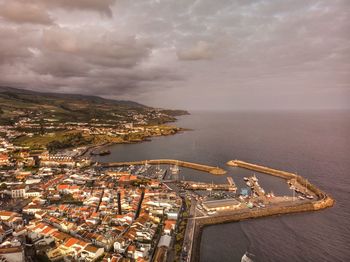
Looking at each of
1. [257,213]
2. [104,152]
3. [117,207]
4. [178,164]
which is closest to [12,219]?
[117,207]

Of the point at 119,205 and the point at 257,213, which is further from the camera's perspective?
the point at 257,213

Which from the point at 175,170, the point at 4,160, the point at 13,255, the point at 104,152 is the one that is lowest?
the point at 175,170

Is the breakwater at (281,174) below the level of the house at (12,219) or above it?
above

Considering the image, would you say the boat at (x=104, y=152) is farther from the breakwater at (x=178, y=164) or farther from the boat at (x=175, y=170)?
the boat at (x=175, y=170)

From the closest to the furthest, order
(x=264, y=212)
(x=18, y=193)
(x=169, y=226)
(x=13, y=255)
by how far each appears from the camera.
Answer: (x=13, y=255)
(x=169, y=226)
(x=264, y=212)
(x=18, y=193)

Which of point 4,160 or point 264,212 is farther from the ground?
point 4,160

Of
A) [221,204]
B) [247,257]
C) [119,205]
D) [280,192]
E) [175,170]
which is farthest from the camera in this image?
[175,170]

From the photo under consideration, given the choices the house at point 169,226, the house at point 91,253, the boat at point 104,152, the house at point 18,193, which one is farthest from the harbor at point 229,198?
the house at point 18,193

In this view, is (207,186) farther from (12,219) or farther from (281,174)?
(12,219)
